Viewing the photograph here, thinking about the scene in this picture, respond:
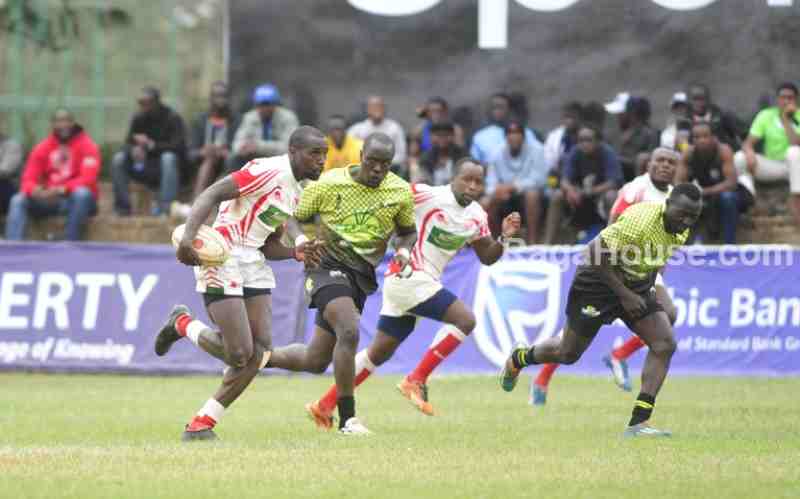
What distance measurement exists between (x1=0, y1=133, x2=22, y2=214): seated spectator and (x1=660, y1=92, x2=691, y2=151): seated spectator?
9.37 m

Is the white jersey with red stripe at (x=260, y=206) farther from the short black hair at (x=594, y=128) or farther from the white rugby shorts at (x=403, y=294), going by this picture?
the short black hair at (x=594, y=128)

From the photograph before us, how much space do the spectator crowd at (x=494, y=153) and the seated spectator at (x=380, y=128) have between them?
0.02 meters

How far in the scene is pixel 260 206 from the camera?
12617 millimetres

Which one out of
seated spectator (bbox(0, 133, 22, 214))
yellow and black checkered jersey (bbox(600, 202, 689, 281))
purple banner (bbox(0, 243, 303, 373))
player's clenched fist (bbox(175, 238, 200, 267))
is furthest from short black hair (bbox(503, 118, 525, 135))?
player's clenched fist (bbox(175, 238, 200, 267))

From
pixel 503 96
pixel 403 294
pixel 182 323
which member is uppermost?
pixel 503 96

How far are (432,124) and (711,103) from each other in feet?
13.0

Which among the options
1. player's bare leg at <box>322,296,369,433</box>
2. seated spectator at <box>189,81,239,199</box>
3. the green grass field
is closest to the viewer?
the green grass field

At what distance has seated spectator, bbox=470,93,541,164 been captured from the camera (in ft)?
76.9

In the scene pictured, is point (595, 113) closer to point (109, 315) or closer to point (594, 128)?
point (594, 128)

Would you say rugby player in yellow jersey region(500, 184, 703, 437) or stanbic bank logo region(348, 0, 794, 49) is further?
stanbic bank logo region(348, 0, 794, 49)

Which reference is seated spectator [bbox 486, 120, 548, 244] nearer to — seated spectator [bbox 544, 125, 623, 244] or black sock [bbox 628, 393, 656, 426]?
seated spectator [bbox 544, 125, 623, 244]

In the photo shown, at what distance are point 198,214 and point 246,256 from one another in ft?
2.51

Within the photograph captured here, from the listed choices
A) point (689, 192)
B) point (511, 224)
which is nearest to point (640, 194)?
point (511, 224)

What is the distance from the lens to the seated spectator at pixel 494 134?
76.9 feet
